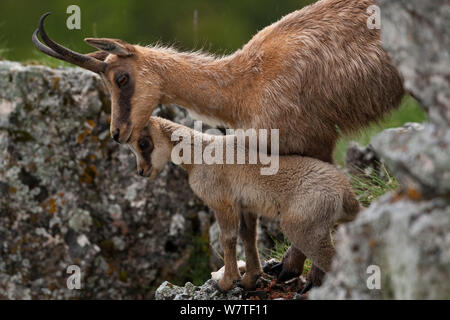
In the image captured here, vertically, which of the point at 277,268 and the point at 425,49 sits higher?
the point at 425,49

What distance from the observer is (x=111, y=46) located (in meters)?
5.56

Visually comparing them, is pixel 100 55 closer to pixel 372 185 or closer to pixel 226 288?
pixel 226 288

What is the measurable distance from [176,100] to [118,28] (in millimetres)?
12596

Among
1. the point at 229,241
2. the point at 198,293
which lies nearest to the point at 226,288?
the point at 198,293

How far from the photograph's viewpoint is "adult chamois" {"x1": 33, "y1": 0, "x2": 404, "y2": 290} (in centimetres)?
561

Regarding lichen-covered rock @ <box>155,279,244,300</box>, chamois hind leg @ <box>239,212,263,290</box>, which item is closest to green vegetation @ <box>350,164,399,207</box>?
chamois hind leg @ <box>239,212,263,290</box>

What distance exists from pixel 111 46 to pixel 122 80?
0.95 ft

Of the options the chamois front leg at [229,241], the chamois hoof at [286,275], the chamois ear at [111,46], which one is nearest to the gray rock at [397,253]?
the chamois front leg at [229,241]

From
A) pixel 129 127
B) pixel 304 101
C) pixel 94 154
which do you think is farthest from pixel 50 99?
pixel 304 101

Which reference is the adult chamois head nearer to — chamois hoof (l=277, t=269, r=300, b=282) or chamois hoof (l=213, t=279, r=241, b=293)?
chamois hoof (l=213, t=279, r=241, b=293)

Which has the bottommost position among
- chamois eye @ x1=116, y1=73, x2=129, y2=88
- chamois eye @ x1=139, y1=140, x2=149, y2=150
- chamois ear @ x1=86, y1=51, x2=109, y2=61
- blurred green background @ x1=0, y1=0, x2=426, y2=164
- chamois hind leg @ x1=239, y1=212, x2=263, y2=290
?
chamois hind leg @ x1=239, y1=212, x2=263, y2=290

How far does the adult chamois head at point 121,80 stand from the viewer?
219 inches

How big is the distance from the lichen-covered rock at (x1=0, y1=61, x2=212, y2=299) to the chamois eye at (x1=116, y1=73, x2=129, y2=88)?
2.23 meters

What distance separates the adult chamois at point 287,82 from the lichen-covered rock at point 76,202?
6.60 ft
